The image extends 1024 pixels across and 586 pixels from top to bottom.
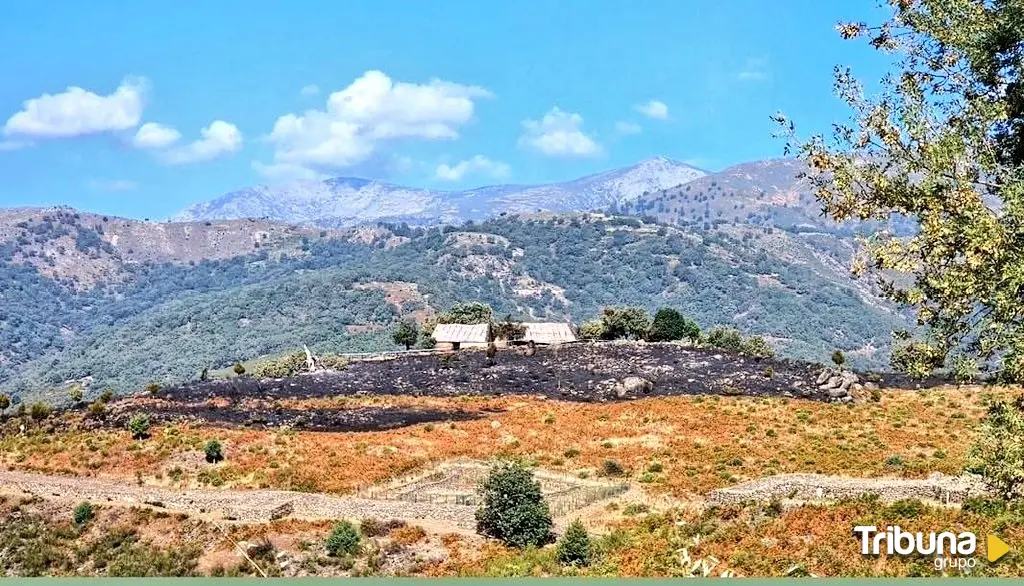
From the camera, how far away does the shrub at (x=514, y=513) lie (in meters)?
25.8

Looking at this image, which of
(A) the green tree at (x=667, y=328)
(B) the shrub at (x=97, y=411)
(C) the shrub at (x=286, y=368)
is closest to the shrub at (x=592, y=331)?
(A) the green tree at (x=667, y=328)

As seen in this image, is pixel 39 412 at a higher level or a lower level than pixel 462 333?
lower

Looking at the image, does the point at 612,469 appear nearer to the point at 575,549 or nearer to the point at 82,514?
the point at 575,549

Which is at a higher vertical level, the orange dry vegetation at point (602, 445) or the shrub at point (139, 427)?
the shrub at point (139, 427)

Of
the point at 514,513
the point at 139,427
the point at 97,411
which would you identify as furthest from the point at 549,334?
the point at 514,513

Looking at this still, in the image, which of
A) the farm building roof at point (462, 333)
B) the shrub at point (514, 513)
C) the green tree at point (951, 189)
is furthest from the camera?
the farm building roof at point (462, 333)

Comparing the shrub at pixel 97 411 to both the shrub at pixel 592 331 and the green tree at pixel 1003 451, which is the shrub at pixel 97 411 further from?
the green tree at pixel 1003 451

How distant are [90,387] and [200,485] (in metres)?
176

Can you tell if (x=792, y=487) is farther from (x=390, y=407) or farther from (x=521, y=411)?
(x=390, y=407)

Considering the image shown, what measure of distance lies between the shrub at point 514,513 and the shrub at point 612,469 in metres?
8.31

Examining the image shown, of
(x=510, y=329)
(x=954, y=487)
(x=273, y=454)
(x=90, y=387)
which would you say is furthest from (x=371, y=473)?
(x=90, y=387)

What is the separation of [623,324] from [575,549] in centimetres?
6267

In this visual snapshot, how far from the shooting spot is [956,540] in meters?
18.0

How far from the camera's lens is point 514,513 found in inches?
1027
